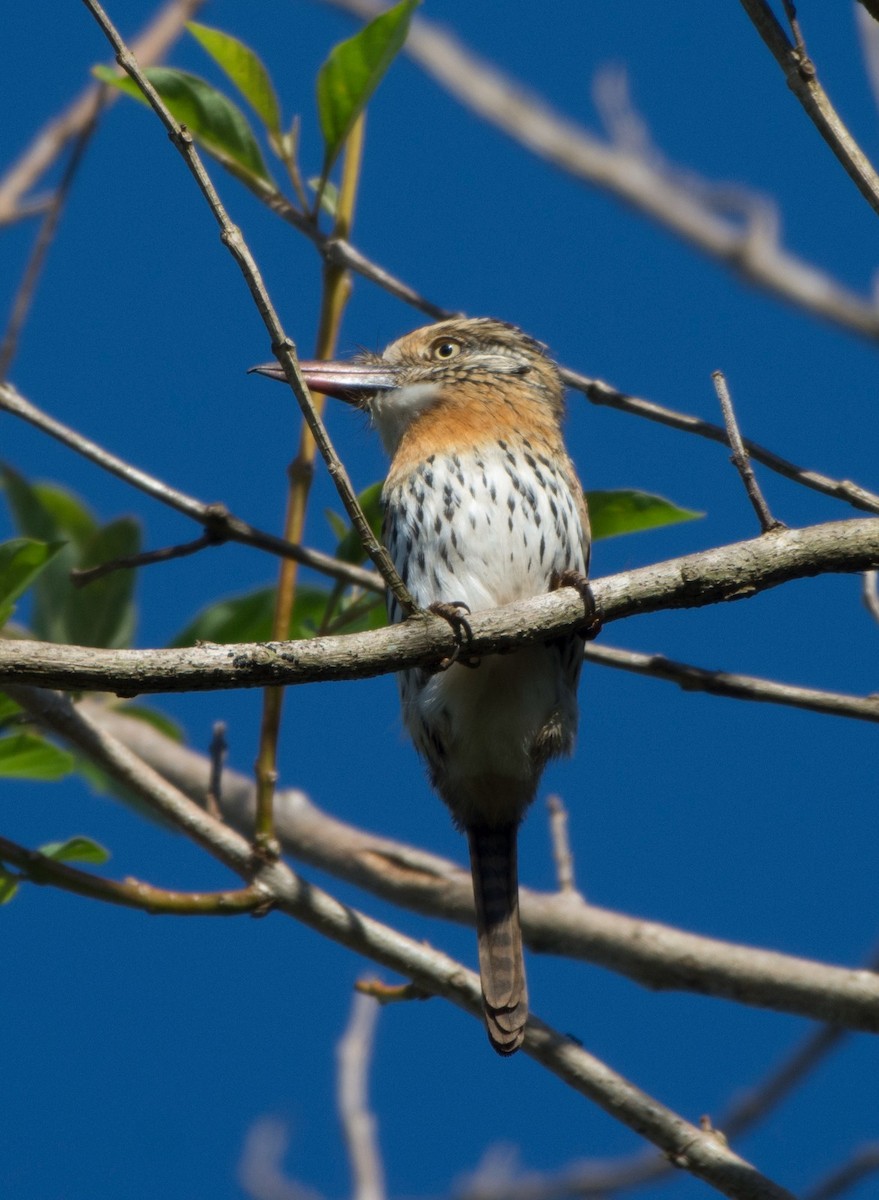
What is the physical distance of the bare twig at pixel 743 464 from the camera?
295 centimetres

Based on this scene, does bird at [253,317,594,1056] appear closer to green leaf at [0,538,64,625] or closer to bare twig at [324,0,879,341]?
green leaf at [0,538,64,625]

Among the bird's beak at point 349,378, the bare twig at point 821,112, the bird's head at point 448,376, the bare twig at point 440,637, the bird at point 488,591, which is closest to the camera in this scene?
the bare twig at point 440,637

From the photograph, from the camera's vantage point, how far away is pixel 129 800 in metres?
5.11

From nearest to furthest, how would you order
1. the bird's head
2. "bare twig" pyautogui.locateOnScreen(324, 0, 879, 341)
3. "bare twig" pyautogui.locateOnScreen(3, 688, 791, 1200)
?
"bare twig" pyautogui.locateOnScreen(3, 688, 791, 1200), the bird's head, "bare twig" pyautogui.locateOnScreen(324, 0, 879, 341)

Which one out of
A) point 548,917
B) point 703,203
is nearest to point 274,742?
point 548,917

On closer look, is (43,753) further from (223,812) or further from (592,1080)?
(592,1080)

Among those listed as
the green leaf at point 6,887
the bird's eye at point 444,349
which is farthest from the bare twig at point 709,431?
the green leaf at point 6,887

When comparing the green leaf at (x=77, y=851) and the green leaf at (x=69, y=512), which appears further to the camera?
the green leaf at (x=69, y=512)

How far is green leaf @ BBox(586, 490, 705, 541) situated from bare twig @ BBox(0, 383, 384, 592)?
827 mm

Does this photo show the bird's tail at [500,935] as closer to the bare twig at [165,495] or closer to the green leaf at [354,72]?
the bare twig at [165,495]

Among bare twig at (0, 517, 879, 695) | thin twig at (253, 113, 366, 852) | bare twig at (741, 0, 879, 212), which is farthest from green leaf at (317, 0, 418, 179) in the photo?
bare twig at (0, 517, 879, 695)

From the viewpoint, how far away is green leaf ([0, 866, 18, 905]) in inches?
132

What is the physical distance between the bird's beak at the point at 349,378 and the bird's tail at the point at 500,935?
135cm

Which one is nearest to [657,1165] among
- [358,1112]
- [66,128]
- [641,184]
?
[358,1112]
